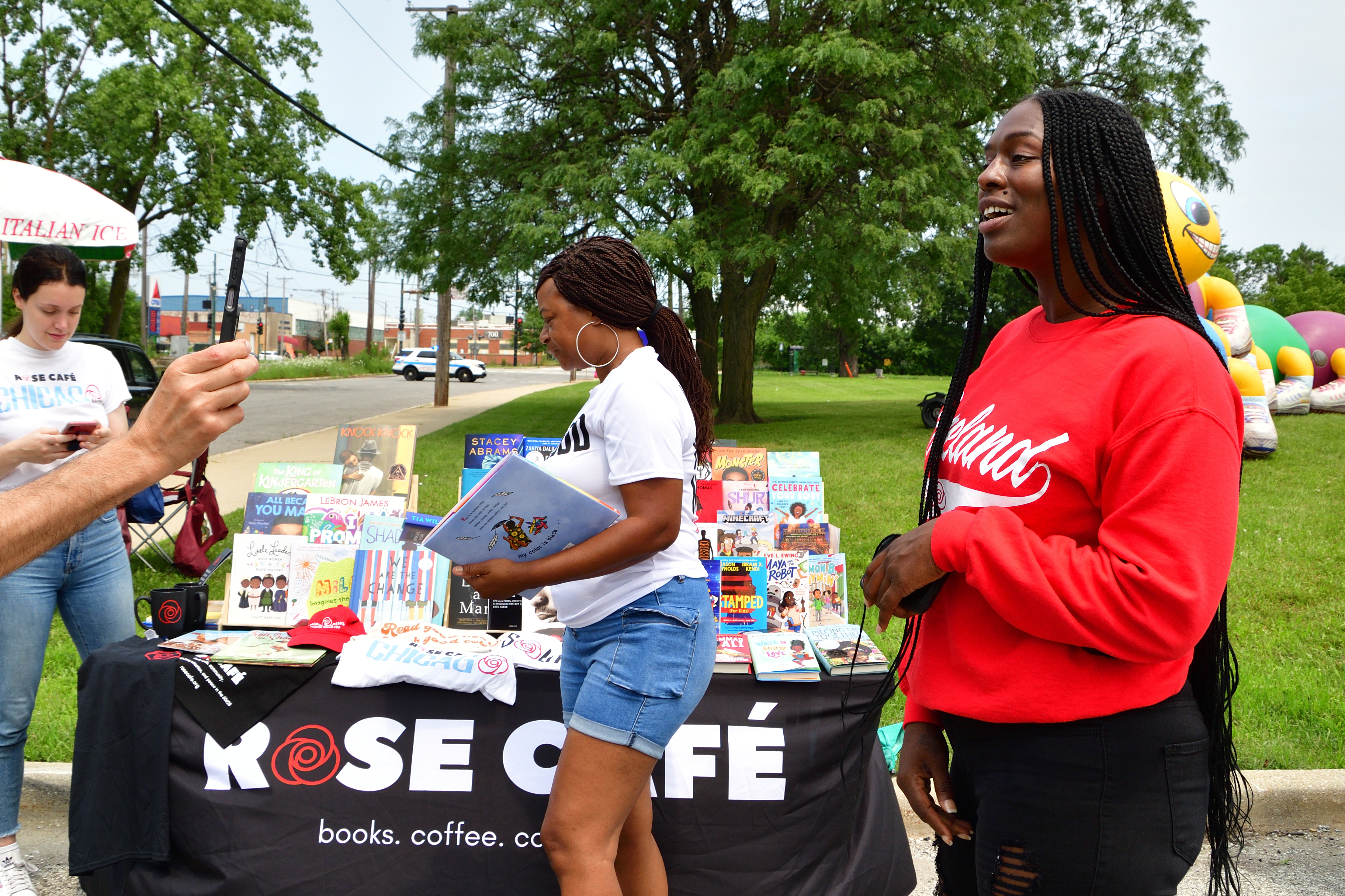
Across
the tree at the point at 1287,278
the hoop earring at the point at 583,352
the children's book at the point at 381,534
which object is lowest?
the children's book at the point at 381,534

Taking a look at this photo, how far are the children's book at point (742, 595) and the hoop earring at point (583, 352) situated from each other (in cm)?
155

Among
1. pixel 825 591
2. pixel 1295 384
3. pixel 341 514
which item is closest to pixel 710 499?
pixel 825 591

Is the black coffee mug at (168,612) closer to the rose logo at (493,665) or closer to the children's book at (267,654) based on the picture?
the children's book at (267,654)

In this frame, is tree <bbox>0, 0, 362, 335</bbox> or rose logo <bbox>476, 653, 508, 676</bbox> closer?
rose logo <bbox>476, 653, 508, 676</bbox>

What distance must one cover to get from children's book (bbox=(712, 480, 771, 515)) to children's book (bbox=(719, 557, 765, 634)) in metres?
0.32

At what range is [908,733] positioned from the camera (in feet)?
5.24

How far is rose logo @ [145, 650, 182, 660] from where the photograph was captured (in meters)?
2.78

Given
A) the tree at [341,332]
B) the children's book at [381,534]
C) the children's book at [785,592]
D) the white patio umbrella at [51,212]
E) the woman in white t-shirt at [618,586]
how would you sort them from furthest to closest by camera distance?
the tree at [341,332] < the white patio umbrella at [51,212] < the children's book at [785,592] < the children's book at [381,534] < the woman in white t-shirt at [618,586]

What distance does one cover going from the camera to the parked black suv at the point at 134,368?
1074 centimetres

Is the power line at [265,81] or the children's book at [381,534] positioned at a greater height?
the power line at [265,81]

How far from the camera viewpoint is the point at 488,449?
394 centimetres

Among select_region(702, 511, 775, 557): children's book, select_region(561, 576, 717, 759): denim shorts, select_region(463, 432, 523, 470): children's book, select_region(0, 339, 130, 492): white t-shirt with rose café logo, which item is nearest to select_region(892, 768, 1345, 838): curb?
select_region(702, 511, 775, 557): children's book

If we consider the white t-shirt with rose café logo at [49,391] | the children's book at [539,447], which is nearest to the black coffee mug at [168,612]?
the white t-shirt with rose café logo at [49,391]

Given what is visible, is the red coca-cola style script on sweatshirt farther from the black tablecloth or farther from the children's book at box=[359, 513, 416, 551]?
the children's book at box=[359, 513, 416, 551]
